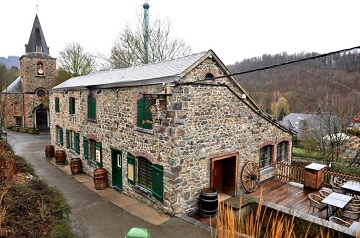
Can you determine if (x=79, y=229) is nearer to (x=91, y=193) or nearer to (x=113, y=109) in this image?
(x=91, y=193)

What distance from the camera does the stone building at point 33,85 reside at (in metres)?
31.4

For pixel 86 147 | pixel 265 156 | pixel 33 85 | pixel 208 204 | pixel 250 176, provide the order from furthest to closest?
pixel 33 85
pixel 86 147
pixel 265 156
pixel 250 176
pixel 208 204

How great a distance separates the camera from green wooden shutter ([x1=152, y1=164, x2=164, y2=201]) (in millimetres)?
8383

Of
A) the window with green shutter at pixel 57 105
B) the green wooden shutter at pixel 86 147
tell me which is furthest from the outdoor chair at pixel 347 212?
the window with green shutter at pixel 57 105

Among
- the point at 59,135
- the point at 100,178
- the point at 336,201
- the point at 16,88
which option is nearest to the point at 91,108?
the point at 100,178

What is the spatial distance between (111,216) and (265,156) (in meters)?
7.81

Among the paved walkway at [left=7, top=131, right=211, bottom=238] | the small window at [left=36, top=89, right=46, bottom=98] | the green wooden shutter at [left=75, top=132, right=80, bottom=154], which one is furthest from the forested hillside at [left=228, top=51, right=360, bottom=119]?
the small window at [left=36, top=89, right=46, bottom=98]

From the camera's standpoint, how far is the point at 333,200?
26.0ft

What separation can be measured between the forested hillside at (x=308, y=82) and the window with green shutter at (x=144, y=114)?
10967mm

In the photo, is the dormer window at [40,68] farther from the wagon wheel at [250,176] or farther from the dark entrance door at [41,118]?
the wagon wheel at [250,176]

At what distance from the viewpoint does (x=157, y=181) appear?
337 inches

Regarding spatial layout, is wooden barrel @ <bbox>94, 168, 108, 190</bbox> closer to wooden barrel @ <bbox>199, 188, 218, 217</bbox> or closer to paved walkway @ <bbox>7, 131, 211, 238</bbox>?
paved walkway @ <bbox>7, 131, 211, 238</bbox>

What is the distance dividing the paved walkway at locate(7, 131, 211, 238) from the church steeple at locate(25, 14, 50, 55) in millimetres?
25426

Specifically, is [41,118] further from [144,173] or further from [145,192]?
[145,192]
